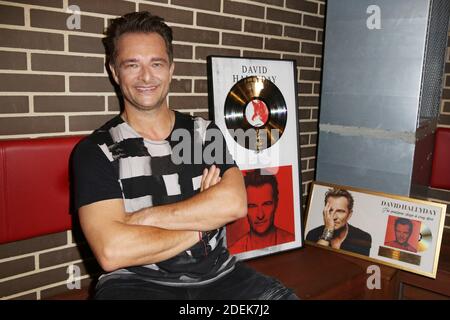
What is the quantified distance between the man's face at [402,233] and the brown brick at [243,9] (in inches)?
65.1

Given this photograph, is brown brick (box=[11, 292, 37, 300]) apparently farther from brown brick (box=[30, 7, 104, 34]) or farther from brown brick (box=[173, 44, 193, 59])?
brown brick (box=[173, 44, 193, 59])

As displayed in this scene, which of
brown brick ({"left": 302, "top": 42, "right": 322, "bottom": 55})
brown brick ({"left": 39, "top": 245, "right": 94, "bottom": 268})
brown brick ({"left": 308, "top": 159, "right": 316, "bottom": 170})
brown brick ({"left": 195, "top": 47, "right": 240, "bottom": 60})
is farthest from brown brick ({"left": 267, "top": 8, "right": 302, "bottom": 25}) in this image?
→ brown brick ({"left": 39, "top": 245, "right": 94, "bottom": 268})

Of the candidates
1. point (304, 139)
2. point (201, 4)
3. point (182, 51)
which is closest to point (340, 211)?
point (304, 139)

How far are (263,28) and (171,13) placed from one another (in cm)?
76

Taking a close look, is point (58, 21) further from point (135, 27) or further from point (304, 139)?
point (304, 139)

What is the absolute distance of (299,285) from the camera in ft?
7.43

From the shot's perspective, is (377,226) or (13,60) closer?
(13,60)

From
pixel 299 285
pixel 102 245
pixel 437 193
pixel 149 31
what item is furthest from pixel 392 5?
pixel 102 245

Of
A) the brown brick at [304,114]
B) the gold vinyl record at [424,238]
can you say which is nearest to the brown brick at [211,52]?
the brown brick at [304,114]

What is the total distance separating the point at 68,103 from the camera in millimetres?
1963

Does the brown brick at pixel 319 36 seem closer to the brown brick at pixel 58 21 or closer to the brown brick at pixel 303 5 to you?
the brown brick at pixel 303 5

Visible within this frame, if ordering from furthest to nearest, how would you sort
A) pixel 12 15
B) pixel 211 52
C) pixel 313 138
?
1. pixel 313 138
2. pixel 211 52
3. pixel 12 15

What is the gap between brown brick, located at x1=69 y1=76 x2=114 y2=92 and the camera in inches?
77.5
